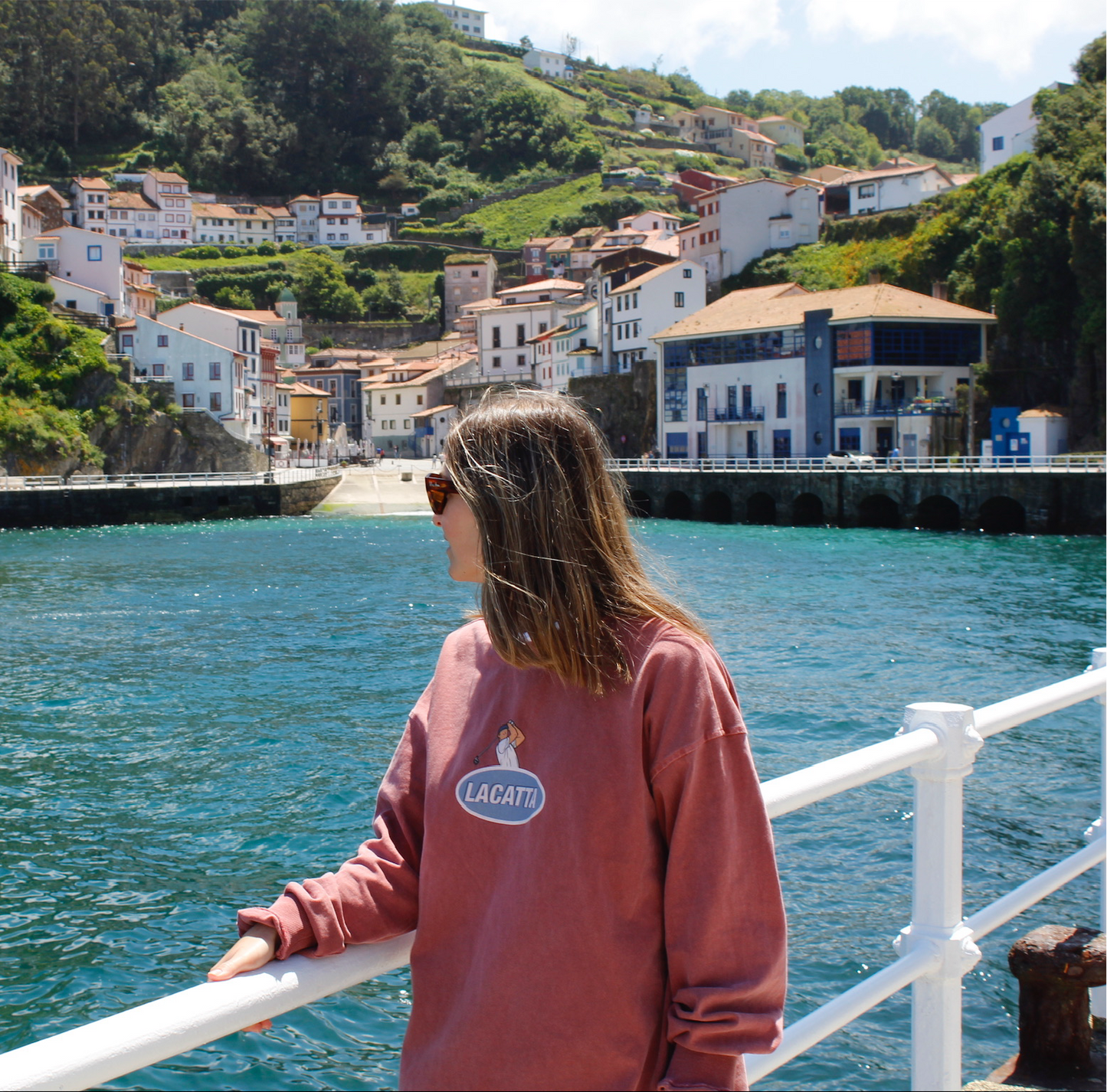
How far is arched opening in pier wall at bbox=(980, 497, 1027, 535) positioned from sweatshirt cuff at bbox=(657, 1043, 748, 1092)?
42.9 metres

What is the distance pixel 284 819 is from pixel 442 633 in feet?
35.2

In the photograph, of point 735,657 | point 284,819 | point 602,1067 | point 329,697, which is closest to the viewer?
point 602,1067

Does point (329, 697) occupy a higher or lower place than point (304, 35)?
lower

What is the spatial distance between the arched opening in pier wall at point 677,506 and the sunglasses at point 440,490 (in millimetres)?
52204

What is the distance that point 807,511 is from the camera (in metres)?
48.9

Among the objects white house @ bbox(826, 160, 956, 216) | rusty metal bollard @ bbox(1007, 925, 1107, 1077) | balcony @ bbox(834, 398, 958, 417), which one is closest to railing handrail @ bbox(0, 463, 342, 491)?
balcony @ bbox(834, 398, 958, 417)

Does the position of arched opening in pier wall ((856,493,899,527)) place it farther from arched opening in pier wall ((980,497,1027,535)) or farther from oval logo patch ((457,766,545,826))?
oval logo patch ((457,766,545,826))

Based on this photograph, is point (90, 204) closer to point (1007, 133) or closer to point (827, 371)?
point (1007, 133)

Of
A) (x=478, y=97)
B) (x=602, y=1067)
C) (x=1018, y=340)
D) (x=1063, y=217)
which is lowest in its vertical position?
(x=602, y=1067)

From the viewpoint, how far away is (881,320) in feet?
172

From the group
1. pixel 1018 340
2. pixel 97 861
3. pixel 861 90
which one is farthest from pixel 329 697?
pixel 861 90

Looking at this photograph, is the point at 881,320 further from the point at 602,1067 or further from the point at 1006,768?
the point at 602,1067

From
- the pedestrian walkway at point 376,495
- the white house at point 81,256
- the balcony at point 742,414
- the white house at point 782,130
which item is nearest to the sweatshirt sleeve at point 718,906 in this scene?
the pedestrian walkway at point 376,495

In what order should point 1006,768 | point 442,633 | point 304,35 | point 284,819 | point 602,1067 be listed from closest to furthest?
point 602,1067
point 284,819
point 1006,768
point 442,633
point 304,35
